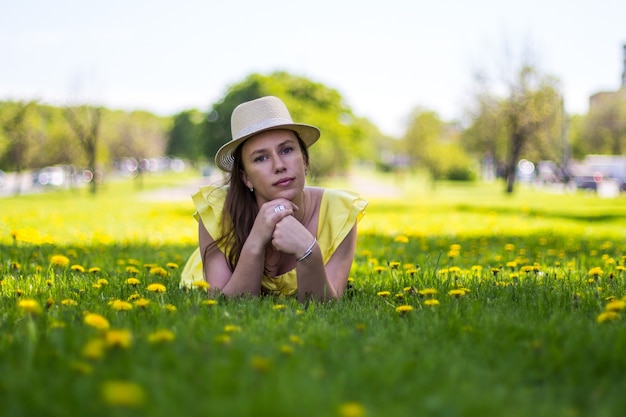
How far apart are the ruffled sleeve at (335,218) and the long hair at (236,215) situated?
0.38 meters

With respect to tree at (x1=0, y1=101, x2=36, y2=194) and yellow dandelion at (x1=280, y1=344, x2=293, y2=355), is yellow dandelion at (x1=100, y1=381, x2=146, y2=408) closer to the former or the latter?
yellow dandelion at (x1=280, y1=344, x2=293, y2=355)

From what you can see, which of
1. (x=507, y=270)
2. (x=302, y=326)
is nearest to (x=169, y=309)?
(x=302, y=326)

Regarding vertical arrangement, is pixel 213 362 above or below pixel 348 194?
below

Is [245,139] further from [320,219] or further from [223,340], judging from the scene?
[223,340]

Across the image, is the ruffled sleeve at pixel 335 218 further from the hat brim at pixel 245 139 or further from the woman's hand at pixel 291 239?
the woman's hand at pixel 291 239

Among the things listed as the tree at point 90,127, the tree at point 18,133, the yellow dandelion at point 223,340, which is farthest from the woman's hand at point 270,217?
the tree at point 18,133

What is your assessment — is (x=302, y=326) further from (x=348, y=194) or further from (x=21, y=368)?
(x=348, y=194)

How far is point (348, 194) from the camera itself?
13.5ft

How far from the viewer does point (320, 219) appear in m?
3.92

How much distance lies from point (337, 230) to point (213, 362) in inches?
79.6

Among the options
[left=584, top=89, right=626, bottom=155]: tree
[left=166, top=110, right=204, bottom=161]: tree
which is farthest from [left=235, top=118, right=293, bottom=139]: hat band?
[left=166, top=110, right=204, bottom=161]: tree

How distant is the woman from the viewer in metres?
3.37

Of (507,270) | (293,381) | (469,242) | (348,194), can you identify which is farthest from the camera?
(469,242)

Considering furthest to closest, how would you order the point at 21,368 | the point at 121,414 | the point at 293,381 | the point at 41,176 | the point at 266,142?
1. the point at 41,176
2. the point at 266,142
3. the point at 21,368
4. the point at 293,381
5. the point at 121,414
